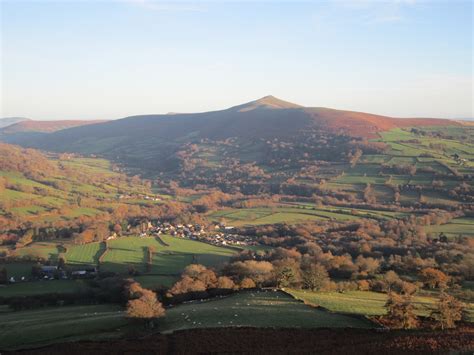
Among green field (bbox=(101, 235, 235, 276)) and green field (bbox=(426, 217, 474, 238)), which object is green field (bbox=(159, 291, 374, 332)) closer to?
green field (bbox=(101, 235, 235, 276))

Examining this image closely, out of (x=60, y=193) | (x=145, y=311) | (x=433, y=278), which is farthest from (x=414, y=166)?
(x=145, y=311)

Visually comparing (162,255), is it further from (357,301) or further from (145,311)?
(357,301)

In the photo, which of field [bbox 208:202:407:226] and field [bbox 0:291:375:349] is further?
field [bbox 208:202:407:226]

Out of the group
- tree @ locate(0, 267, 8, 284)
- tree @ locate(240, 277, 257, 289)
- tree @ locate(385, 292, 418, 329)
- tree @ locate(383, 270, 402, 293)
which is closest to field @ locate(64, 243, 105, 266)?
tree @ locate(0, 267, 8, 284)

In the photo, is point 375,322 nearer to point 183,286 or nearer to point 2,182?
point 183,286

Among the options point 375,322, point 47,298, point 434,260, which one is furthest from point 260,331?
point 434,260
